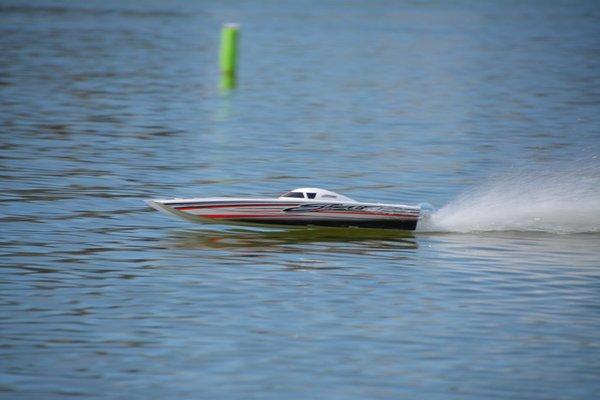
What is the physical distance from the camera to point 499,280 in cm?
2389

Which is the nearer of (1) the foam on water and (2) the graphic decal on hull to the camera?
(2) the graphic decal on hull

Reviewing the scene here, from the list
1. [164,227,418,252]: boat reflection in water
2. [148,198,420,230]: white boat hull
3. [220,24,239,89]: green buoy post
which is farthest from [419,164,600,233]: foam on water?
[220,24,239,89]: green buoy post

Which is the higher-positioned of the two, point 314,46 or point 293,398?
point 314,46

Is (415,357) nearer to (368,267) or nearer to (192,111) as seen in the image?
(368,267)

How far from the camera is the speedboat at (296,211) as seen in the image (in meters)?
27.9

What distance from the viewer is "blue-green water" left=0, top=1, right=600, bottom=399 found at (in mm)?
18288

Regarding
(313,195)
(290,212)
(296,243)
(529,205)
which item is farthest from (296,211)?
(529,205)

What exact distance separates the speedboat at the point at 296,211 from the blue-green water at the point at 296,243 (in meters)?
0.38

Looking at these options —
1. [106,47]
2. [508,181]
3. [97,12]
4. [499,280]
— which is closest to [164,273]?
[499,280]

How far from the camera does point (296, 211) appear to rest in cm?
2802

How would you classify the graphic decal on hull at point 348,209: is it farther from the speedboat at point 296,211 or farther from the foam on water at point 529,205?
the foam on water at point 529,205

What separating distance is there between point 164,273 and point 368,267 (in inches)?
164

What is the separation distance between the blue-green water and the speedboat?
381 millimetres

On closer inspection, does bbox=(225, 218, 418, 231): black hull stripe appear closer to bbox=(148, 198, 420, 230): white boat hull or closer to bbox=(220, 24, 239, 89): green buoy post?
bbox=(148, 198, 420, 230): white boat hull
